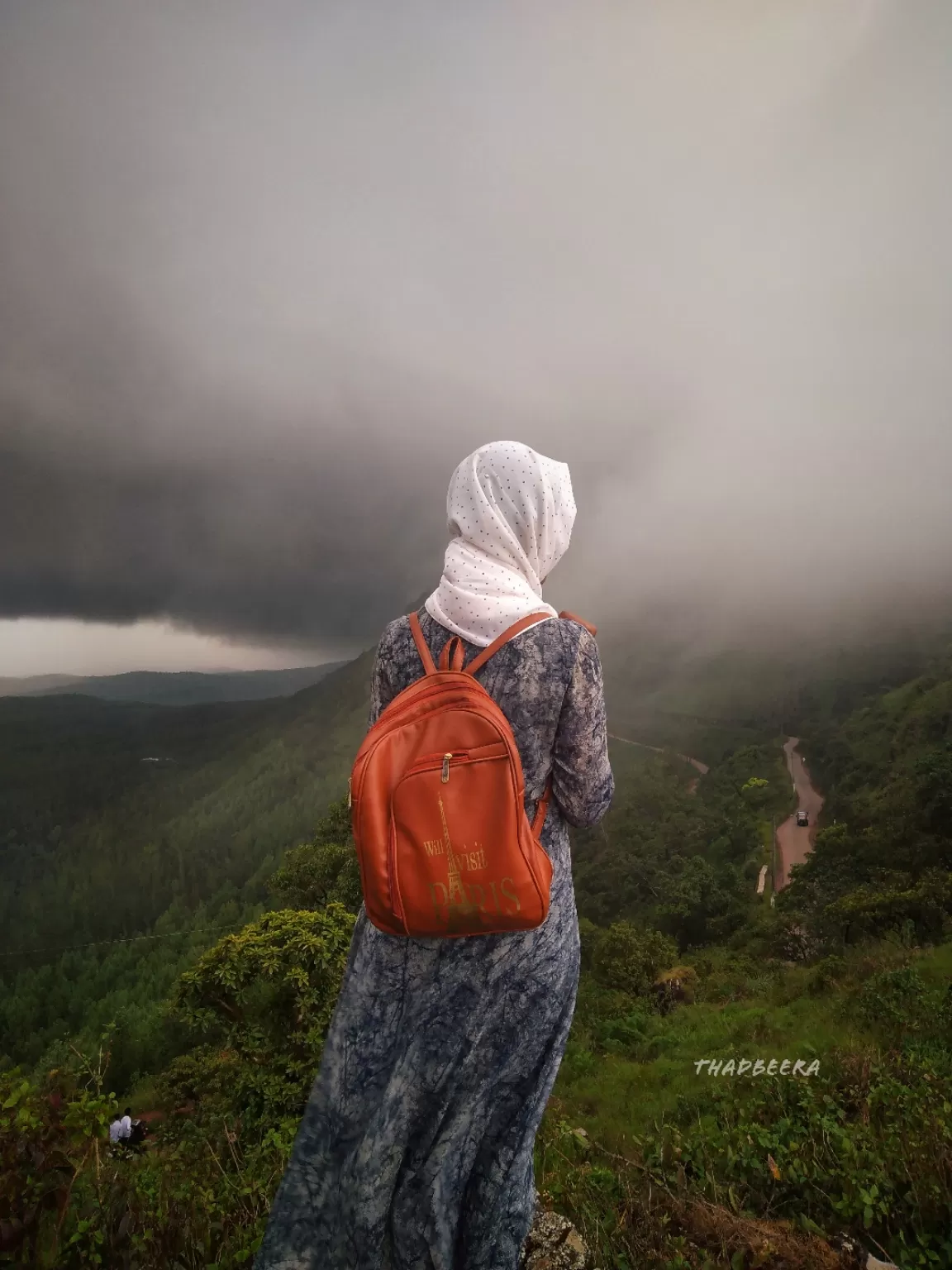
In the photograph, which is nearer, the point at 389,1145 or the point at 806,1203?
the point at 389,1145

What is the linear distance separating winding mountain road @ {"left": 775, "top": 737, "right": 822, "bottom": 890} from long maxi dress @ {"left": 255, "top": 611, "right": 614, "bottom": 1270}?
36796 mm

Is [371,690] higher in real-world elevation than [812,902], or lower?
higher

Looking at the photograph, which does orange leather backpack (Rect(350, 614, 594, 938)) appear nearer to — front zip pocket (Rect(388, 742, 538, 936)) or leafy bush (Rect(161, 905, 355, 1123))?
front zip pocket (Rect(388, 742, 538, 936))

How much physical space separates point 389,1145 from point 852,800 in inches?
1721

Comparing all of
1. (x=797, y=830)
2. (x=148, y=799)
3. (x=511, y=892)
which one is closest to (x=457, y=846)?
(x=511, y=892)

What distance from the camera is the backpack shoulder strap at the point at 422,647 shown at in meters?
1.32

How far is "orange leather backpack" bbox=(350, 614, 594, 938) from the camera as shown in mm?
1154

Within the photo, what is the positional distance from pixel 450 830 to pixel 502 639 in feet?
1.42

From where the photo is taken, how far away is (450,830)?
1.16 meters

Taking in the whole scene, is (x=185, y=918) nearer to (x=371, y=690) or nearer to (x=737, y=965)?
(x=737, y=965)

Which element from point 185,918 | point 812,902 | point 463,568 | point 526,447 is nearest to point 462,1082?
point 463,568

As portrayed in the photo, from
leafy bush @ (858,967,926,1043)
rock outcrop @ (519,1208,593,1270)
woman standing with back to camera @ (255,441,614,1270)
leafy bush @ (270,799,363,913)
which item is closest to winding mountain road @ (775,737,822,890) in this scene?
leafy bush @ (270,799,363,913)

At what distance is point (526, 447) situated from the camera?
152 cm

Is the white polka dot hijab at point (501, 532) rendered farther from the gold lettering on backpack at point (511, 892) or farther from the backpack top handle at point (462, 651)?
the gold lettering on backpack at point (511, 892)
